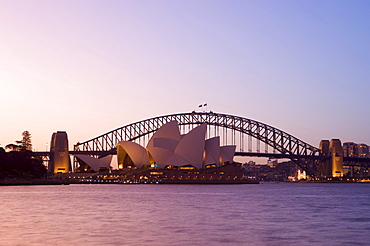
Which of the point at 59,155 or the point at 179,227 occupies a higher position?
the point at 59,155

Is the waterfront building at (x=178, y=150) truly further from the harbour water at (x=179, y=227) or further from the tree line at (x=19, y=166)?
the harbour water at (x=179, y=227)

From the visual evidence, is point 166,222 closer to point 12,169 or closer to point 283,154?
point 12,169

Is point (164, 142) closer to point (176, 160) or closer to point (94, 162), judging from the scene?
point (176, 160)

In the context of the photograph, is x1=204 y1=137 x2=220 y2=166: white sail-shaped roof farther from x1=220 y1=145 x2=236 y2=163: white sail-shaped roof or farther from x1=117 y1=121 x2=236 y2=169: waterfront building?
x1=220 y1=145 x2=236 y2=163: white sail-shaped roof

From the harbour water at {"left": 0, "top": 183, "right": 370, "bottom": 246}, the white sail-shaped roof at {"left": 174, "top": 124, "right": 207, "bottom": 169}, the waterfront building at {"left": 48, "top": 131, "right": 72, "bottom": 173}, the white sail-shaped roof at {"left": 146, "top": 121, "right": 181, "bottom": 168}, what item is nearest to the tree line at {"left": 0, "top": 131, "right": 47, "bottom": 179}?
the waterfront building at {"left": 48, "top": 131, "right": 72, "bottom": 173}

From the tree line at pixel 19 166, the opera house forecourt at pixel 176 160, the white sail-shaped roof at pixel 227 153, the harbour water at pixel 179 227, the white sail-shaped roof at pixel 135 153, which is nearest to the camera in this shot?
the harbour water at pixel 179 227

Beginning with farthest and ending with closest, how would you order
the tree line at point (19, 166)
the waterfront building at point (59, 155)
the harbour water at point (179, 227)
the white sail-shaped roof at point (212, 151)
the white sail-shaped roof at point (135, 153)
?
the waterfront building at point (59, 155) < the white sail-shaped roof at point (135, 153) < the white sail-shaped roof at point (212, 151) < the tree line at point (19, 166) < the harbour water at point (179, 227)

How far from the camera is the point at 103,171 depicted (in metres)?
135

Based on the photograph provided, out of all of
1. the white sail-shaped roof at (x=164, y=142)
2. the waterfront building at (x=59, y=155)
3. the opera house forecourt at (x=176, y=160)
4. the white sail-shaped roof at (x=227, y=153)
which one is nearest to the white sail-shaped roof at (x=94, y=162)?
the waterfront building at (x=59, y=155)

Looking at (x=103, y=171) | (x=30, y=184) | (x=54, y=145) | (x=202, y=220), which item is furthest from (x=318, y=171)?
(x=202, y=220)

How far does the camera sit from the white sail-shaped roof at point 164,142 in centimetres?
11181

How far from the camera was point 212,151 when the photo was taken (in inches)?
4638

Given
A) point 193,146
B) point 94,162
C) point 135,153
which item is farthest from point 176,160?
point 94,162

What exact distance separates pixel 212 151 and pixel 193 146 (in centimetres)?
659
